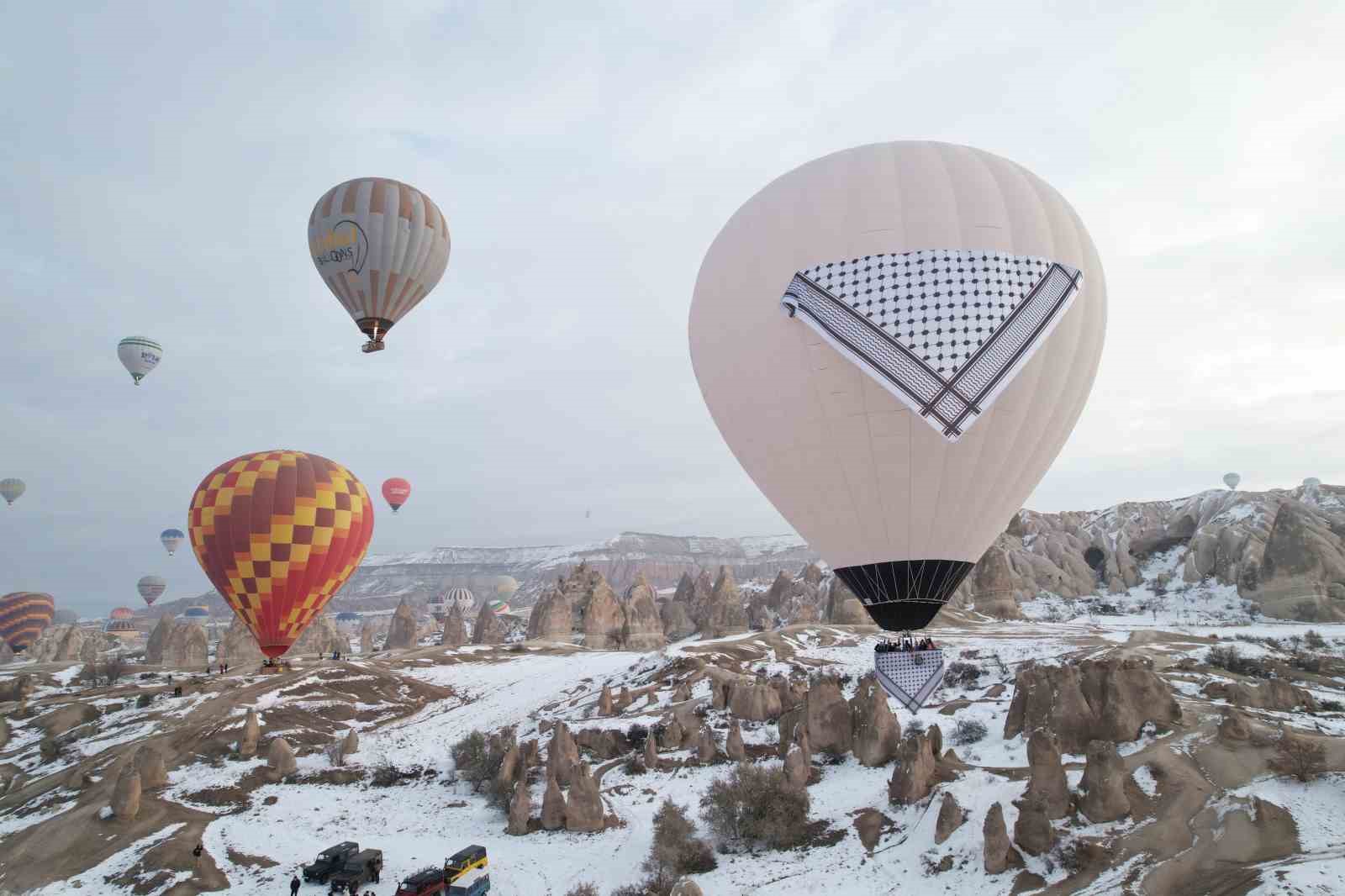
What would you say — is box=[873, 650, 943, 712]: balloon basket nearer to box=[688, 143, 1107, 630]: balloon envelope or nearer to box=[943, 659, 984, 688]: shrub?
box=[688, 143, 1107, 630]: balloon envelope

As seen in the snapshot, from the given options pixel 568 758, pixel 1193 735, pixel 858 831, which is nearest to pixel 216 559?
pixel 568 758

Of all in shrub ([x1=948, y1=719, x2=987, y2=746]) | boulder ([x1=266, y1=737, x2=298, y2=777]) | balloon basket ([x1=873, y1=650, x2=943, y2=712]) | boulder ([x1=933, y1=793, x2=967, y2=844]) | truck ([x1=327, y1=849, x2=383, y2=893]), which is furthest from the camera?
boulder ([x1=266, y1=737, x2=298, y2=777])

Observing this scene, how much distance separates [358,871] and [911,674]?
16143 mm

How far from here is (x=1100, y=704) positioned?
2466 centimetres

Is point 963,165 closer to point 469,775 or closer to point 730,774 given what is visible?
point 730,774

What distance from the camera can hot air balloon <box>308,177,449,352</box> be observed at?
29.4 m

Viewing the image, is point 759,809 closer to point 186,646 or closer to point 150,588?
point 186,646

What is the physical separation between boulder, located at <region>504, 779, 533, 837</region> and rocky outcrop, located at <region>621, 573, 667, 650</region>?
5234 cm

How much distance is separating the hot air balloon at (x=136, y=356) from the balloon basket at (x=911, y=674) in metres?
48.3

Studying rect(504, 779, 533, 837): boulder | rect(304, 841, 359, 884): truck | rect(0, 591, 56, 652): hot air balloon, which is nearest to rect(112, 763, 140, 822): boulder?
rect(304, 841, 359, 884): truck

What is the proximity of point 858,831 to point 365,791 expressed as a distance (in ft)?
63.5

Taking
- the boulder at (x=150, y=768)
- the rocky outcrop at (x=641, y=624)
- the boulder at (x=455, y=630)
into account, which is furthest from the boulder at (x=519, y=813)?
the boulder at (x=455, y=630)

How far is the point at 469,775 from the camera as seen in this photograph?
1184 inches

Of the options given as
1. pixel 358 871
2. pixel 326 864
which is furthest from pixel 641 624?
pixel 358 871
